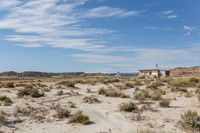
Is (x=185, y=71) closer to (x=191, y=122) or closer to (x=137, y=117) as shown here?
(x=137, y=117)

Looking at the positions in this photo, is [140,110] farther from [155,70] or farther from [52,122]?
[155,70]

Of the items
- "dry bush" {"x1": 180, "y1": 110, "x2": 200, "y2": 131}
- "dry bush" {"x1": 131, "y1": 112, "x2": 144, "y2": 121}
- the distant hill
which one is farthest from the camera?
the distant hill

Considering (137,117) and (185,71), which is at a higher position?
(185,71)

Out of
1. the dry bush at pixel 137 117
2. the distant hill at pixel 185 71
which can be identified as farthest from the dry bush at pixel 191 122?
the distant hill at pixel 185 71

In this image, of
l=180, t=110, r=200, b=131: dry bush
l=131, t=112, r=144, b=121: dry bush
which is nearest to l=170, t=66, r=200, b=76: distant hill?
l=131, t=112, r=144, b=121: dry bush

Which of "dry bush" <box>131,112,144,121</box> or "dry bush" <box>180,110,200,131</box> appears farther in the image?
"dry bush" <box>131,112,144,121</box>

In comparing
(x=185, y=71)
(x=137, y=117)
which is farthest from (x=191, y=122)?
(x=185, y=71)

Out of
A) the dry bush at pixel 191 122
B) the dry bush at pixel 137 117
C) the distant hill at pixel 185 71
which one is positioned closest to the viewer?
the dry bush at pixel 191 122

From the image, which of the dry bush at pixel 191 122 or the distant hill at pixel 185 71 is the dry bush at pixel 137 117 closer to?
the dry bush at pixel 191 122

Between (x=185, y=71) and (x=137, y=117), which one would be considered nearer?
(x=137, y=117)

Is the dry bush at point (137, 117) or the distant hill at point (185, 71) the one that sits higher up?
the distant hill at point (185, 71)

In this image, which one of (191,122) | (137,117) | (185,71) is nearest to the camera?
(191,122)

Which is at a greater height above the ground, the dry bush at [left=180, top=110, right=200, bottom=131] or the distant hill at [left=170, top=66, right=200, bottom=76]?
the distant hill at [left=170, top=66, right=200, bottom=76]

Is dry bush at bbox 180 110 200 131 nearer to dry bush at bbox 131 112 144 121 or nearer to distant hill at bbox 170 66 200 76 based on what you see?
dry bush at bbox 131 112 144 121
